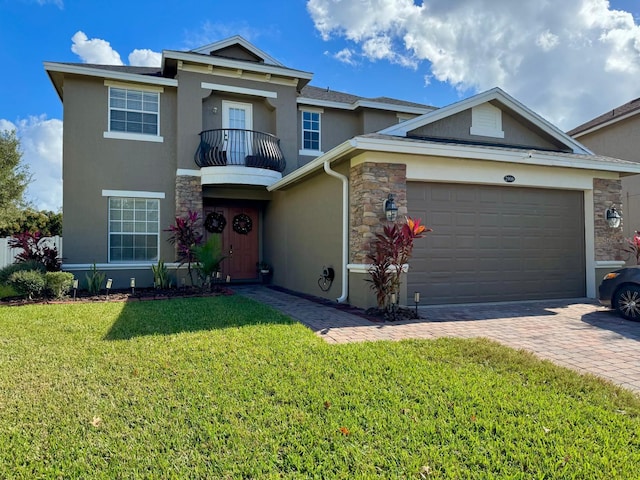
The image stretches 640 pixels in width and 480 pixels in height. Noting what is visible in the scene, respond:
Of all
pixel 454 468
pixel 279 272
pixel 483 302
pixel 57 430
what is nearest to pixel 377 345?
pixel 454 468

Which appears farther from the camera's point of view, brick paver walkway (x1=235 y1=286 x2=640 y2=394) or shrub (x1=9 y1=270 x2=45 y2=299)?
shrub (x1=9 y1=270 x2=45 y2=299)

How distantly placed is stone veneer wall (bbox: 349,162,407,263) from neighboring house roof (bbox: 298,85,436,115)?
6.55 meters

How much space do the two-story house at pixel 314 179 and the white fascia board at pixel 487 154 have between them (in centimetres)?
3

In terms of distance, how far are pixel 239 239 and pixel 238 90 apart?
489cm

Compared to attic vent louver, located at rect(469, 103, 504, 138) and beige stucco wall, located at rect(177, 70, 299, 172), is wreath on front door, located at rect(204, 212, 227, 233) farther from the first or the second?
attic vent louver, located at rect(469, 103, 504, 138)

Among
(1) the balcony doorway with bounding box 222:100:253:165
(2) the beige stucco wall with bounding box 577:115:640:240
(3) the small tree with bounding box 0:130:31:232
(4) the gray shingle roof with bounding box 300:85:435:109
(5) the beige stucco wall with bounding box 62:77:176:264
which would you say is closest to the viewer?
(5) the beige stucco wall with bounding box 62:77:176:264

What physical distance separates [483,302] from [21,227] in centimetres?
2531

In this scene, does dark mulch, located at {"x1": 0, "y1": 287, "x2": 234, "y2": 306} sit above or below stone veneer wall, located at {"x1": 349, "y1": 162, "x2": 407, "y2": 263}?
below

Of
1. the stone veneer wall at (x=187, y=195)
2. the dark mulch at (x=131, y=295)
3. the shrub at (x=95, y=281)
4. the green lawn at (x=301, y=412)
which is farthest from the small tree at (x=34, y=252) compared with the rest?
the green lawn at (x=301, y=412)

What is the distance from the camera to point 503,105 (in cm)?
1002

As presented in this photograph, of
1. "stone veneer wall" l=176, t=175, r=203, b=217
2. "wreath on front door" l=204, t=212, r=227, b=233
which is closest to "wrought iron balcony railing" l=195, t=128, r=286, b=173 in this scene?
"stone veneer wall" l=176, t=175, r=203, b=217

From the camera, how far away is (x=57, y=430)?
293 cm

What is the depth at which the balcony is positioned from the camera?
38.3 feet

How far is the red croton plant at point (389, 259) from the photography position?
718 centimetres
